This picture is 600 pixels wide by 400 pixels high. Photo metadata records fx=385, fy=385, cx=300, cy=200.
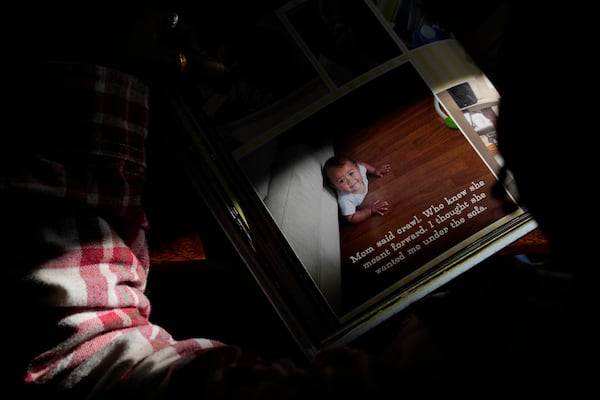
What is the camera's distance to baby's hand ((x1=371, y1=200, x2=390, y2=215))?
38cm

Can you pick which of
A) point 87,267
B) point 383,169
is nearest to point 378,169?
point 383,169

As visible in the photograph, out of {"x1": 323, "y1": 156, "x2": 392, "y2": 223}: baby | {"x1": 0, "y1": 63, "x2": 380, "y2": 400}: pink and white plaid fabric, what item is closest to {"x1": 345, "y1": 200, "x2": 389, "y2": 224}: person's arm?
{"x1": 323, "y1": 156, "x2": 392, "y2": 223}: baby

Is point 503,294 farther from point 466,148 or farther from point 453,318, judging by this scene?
point 466,148

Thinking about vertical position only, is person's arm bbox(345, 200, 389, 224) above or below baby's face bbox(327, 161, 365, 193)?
below

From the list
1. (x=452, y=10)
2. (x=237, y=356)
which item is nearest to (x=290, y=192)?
(x=237, y=356)

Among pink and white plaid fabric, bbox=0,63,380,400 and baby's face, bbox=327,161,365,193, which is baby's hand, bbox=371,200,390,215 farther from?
pink and white plaid fabric, bbox=0,63,380,400

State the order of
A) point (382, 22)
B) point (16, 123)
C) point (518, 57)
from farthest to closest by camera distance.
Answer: point (382, 22), point (16, 123), point (518, 57)

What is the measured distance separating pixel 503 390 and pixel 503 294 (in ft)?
0.21

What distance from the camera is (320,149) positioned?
391 mm

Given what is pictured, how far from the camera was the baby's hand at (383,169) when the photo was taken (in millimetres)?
382

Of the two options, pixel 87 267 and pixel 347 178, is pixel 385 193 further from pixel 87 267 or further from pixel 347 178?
pixel 87 267

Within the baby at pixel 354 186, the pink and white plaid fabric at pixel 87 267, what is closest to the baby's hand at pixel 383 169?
the baby at pixel 354 186

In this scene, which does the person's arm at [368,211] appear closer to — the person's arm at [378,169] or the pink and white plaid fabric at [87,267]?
the person's arm at [378,169]

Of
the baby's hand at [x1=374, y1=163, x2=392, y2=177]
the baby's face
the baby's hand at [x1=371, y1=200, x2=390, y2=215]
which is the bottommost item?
the baby's hand at [x1=371, y1=200, x2=390, y2=215]
